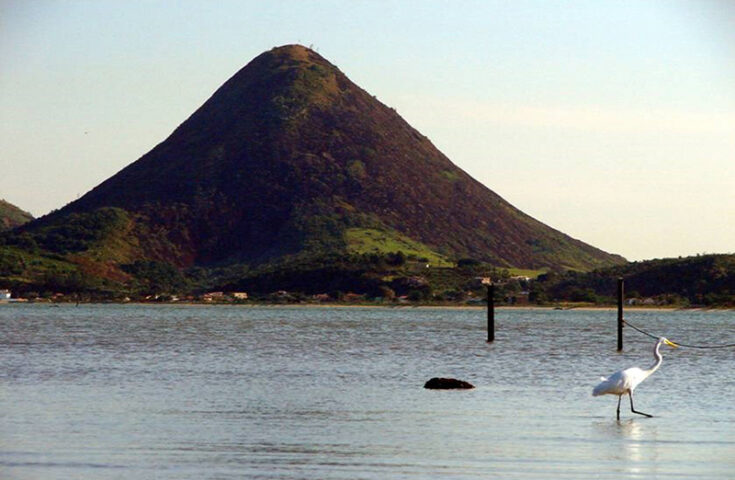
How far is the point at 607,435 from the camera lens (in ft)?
107

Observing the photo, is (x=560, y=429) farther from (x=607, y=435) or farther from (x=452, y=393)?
(x=452, y=393)

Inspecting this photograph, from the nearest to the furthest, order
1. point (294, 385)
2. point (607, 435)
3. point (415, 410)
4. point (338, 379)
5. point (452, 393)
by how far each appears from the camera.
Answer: point (607, 435), point (415, 410), point (452, 393), point (294, 385), point (338, 379)

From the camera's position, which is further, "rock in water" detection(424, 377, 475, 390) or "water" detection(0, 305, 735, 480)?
"rock in water" detection(424, 377, 475, 390)

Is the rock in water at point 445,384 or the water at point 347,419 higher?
the rock in water at point 445,384

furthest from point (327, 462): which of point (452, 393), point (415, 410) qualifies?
point (452, 393)

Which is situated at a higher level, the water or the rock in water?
the rock in water

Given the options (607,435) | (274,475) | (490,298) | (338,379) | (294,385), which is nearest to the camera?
(274,475)

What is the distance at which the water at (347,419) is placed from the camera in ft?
87.4

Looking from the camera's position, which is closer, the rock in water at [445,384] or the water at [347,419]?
the water at [347,419]

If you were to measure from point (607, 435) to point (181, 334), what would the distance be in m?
75.2

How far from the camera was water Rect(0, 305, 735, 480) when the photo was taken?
87.4ft

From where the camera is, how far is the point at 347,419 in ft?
117

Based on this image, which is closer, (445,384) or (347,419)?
(347,419)

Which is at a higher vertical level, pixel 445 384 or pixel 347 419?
pixel 445 384
